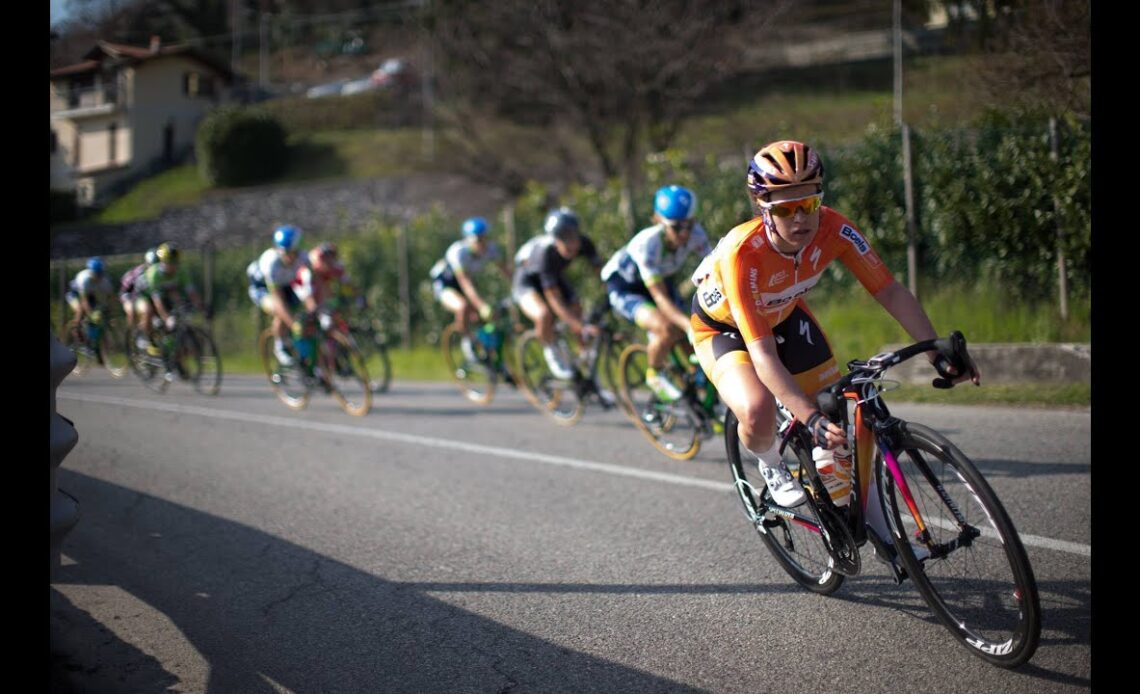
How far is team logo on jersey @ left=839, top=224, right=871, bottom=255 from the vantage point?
4309 mm

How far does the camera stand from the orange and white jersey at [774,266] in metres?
4.23

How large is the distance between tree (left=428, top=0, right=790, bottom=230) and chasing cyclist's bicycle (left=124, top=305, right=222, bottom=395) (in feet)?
38.9

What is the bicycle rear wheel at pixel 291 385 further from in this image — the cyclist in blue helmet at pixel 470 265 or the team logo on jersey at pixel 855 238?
the team logo on jersey at pixel 855 238

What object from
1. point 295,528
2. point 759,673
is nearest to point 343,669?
point 759,673

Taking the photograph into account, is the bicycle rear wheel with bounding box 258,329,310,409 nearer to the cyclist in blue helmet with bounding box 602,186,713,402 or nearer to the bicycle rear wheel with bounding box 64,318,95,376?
the cyclist in blue helmet with bounding box 602,186,713,402

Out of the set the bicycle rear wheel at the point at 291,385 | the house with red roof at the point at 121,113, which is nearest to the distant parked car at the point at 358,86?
the house with red roof at the point at 121,113

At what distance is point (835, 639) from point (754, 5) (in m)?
21.6

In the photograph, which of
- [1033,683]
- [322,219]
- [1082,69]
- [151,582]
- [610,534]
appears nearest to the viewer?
[1033,683]

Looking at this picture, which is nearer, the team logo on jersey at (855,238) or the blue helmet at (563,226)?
the team logo on jersey at (855,238)

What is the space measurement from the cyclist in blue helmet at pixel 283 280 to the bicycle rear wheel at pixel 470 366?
209 cm

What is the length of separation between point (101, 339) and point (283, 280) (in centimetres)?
805

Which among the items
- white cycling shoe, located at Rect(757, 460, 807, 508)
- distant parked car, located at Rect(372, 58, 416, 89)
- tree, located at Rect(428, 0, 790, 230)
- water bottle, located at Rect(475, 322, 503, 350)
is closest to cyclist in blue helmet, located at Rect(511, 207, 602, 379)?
water bottle, located at Rect(475, 322, 503, 350)

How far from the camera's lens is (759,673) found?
3.69 meters

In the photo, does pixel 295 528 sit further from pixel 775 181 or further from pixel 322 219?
pixel 322 219
